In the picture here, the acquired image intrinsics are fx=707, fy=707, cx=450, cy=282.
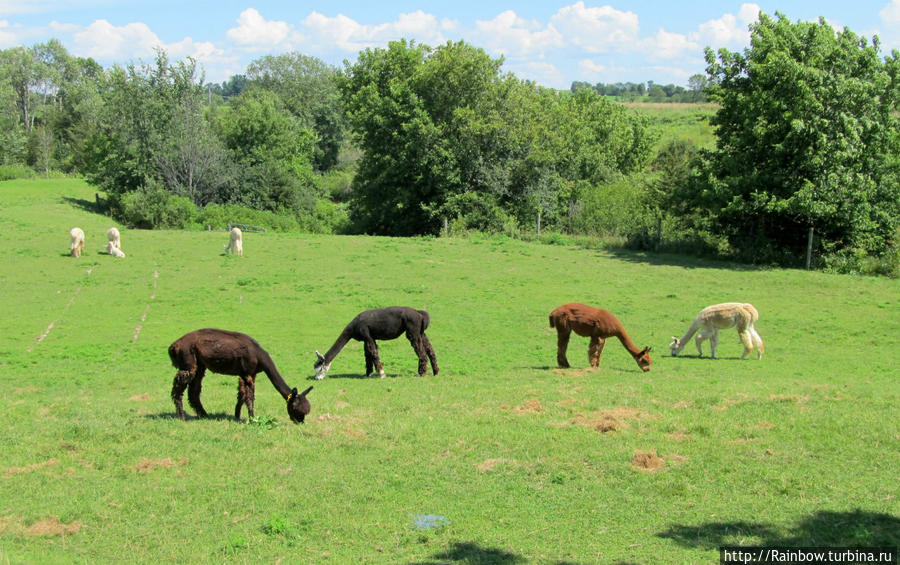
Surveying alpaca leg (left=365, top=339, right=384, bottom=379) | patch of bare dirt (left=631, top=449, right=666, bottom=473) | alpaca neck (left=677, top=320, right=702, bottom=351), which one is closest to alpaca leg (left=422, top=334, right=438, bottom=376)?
alpaca leg (left=365, top=339, right=384, bottom=379)

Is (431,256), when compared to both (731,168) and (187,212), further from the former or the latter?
(187,212)

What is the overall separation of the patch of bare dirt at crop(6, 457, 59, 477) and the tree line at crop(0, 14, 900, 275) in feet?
105

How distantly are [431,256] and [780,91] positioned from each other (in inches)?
754

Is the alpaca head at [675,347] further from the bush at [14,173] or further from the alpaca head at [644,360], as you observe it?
the bush at [14,173]

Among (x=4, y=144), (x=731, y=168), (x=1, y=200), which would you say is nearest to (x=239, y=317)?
(x=731, y=168)

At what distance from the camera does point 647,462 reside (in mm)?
10820

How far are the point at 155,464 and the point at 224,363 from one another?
248cm

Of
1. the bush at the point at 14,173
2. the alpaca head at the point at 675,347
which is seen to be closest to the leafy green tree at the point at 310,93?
the bush at the point at 14,173

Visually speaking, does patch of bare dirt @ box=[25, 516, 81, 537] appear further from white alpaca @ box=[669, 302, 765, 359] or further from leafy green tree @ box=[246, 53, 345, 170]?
leafy green tree @ box=[246, 53, 345, 170]

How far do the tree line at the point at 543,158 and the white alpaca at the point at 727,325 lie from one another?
16.1 m

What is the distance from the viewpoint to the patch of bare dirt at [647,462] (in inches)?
421

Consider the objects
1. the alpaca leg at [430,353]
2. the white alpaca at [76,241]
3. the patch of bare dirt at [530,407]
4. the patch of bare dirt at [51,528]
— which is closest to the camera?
the patch of bare dirt at [51,528]

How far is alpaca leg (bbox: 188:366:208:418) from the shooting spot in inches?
512

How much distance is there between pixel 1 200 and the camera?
5122 cm
